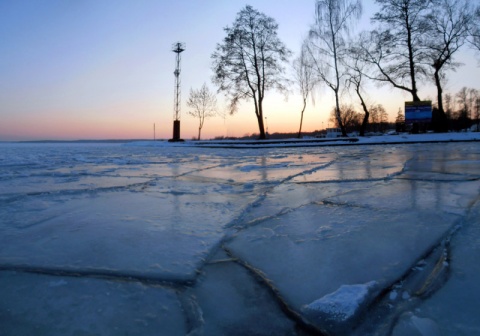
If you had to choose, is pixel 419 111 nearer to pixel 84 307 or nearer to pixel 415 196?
pixel 415 196

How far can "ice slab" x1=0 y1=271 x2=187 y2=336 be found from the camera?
1.02 metres

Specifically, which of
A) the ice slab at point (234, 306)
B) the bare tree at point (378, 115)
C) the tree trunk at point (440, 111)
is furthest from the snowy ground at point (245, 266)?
the bare tree at point (378, 115)

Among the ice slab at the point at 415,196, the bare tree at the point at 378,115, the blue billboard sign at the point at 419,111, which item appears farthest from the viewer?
the bare tree at the point at 378,115

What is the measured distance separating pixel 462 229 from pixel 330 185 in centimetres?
172

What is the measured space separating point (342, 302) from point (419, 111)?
22564mm

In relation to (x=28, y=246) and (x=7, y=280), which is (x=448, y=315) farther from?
(x=28, y=246)

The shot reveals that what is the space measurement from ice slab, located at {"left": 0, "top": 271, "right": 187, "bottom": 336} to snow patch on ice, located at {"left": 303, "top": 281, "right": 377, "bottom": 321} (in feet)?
1.59

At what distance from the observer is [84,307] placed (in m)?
1.13

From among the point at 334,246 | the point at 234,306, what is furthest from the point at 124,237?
the point at 334,246

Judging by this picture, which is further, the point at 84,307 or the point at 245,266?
the point at 245,266

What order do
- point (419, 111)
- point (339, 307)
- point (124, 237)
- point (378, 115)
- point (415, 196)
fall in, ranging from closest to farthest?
point (339, 307) → point (124, 237) → point (415, 196) → point (419, 111) → point (378, 115)

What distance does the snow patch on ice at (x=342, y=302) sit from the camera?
1069 mm

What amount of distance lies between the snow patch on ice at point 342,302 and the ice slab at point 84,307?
49cm

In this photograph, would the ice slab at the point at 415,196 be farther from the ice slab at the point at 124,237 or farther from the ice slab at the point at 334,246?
the ice slab at the point at 124,237
